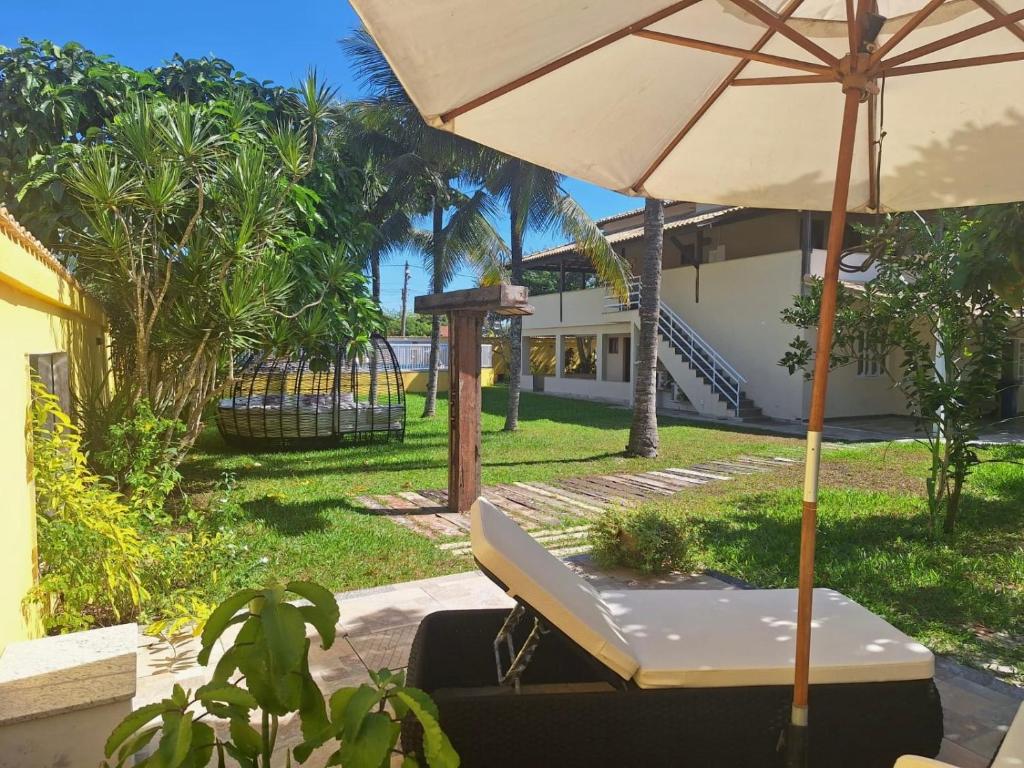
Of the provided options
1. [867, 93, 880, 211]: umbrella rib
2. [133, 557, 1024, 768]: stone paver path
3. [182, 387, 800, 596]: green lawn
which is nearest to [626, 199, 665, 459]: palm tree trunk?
[182, 387, 800, 596]: green lawn

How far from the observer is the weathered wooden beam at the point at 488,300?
653cm

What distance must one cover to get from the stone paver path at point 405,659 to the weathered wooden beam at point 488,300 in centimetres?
270

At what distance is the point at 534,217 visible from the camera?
15.5m

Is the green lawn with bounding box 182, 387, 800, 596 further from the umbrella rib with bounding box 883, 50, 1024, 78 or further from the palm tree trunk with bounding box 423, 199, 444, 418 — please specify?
the umbrella rib with bounding box 883, 50, 1024, 78

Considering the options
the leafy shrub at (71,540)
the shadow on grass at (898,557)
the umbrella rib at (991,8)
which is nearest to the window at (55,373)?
the leafy shrub at (71,540)

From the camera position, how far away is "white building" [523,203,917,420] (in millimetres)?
17375

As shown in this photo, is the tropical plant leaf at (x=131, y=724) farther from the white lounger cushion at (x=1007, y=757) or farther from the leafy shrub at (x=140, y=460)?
the leafy shrub at (x=140, y=460)

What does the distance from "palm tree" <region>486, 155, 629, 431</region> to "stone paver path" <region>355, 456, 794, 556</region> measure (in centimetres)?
567

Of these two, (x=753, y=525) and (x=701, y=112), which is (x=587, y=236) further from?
(x=701, y=112)

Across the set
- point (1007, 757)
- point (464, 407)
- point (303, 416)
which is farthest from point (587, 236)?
point (1007, 757)

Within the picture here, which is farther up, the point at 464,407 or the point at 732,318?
the point at 732,318

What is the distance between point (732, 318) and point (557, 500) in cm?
1268

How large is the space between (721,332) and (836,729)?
17.9m

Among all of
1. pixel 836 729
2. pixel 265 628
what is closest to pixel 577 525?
pixel 836 729
